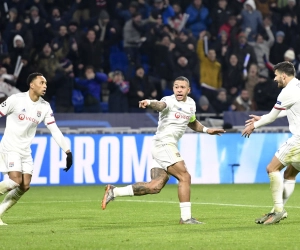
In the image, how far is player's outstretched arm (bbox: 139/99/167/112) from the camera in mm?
10883

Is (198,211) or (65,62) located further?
(65,62)

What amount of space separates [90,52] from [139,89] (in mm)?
1640

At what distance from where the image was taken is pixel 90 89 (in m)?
22.9

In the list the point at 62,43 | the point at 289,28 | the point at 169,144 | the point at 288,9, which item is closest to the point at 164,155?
the point at 169,144

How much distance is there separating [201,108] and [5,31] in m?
5.56

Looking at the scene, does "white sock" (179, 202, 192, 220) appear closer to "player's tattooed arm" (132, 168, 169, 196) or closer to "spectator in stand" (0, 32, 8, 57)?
"player's tattooed arm" (132, 168, 169, 196)

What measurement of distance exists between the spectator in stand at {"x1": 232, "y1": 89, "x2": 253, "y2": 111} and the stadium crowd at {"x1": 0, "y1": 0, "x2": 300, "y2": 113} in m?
0.03

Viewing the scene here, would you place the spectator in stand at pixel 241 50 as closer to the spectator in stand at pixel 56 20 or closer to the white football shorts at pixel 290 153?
the spectator in stand at pixel 56 20

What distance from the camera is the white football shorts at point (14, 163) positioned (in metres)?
12.0

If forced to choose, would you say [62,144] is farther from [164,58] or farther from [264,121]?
[164,58]

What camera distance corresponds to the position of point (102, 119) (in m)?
21.3

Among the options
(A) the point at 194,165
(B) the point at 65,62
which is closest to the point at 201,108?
(A) the point at 194,165

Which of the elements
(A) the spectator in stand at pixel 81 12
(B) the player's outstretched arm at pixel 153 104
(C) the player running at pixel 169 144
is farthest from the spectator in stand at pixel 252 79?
(B) the player's outstretched arm at pixel 153 104

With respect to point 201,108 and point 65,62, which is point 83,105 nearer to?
point 65,62
